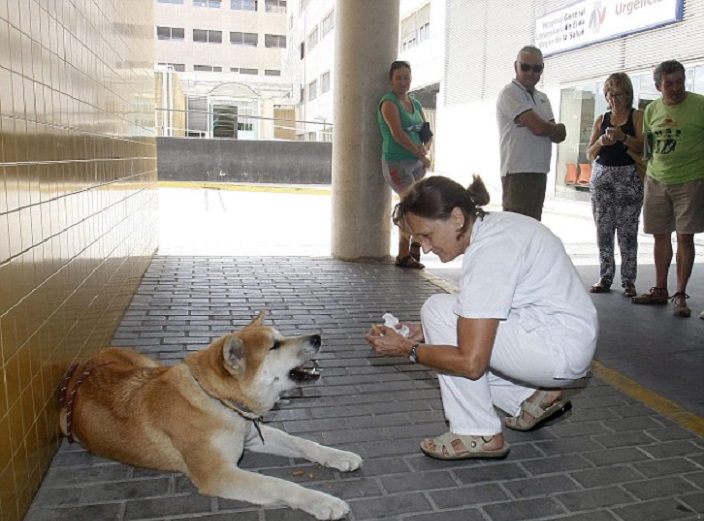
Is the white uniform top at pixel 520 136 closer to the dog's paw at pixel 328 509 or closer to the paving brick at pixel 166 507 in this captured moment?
the dog's paw at pixel 328 509

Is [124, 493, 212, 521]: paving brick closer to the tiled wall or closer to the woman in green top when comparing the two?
the tiled wall

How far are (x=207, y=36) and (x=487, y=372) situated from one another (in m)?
66.2

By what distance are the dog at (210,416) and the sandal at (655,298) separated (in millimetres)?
4384

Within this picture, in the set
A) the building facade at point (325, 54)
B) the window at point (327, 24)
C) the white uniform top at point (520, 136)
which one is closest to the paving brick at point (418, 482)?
the white uniform top at point (520, 136)

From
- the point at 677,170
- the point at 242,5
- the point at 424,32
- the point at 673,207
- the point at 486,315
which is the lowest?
the point at 486,315

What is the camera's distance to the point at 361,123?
872cm

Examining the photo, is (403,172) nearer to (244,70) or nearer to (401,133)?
(401,133)

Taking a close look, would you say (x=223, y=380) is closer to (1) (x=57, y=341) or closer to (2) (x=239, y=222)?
(1) (x=57, y=341)

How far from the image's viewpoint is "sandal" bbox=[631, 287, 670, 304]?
258 inches

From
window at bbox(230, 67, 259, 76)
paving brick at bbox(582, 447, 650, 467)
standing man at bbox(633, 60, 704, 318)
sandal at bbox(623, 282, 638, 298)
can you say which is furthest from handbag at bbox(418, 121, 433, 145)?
window at bbox(230, 67, 259, 76)

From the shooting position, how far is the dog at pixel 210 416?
292 centimetres

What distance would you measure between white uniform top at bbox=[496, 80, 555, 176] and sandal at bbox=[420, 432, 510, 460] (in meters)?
4.04

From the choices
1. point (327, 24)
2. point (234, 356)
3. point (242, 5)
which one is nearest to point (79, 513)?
point (234, 356)

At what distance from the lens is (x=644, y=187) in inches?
265
